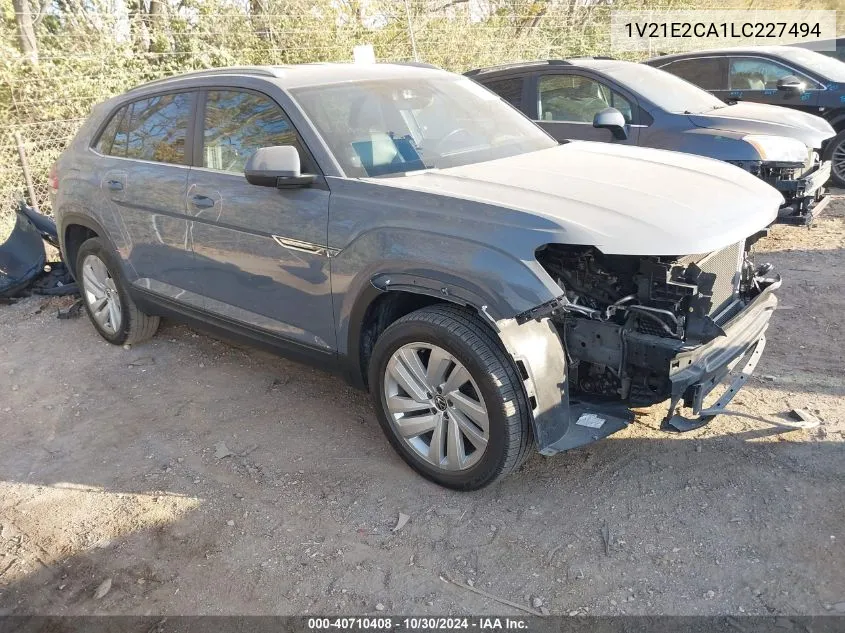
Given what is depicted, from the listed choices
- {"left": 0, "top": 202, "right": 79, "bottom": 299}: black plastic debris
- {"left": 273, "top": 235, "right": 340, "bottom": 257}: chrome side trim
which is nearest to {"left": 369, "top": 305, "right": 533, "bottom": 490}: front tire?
{"left": 273, "top": 235, "right": 340, "bottom": 257}: chrome side trim

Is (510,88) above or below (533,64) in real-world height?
below

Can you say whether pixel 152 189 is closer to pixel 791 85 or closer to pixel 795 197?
pixel 795 197

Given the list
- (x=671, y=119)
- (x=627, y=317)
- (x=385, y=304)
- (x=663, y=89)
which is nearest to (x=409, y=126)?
(x=385, y=304)

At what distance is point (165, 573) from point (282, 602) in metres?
0.57

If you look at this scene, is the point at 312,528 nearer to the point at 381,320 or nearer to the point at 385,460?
the point at 385,460

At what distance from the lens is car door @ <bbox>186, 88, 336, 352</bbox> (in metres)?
3.58

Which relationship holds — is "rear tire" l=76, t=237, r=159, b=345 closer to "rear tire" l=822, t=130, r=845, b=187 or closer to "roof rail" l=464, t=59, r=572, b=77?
"roof rail" l=464, t=59, r=572, b=77

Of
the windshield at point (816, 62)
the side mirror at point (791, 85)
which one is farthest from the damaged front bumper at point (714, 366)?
the windshield at point (816, 62)

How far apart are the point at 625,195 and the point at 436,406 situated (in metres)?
1.25

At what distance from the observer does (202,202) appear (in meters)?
4.08

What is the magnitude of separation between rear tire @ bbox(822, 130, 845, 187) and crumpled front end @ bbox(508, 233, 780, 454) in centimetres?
666

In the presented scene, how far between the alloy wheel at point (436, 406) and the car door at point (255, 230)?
0.51 meters

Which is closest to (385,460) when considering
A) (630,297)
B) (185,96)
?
(630,297)

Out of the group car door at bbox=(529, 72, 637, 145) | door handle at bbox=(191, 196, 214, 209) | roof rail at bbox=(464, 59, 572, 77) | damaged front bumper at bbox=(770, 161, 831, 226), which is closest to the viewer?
door handle at bbox=(191, 196, 214, 209)
